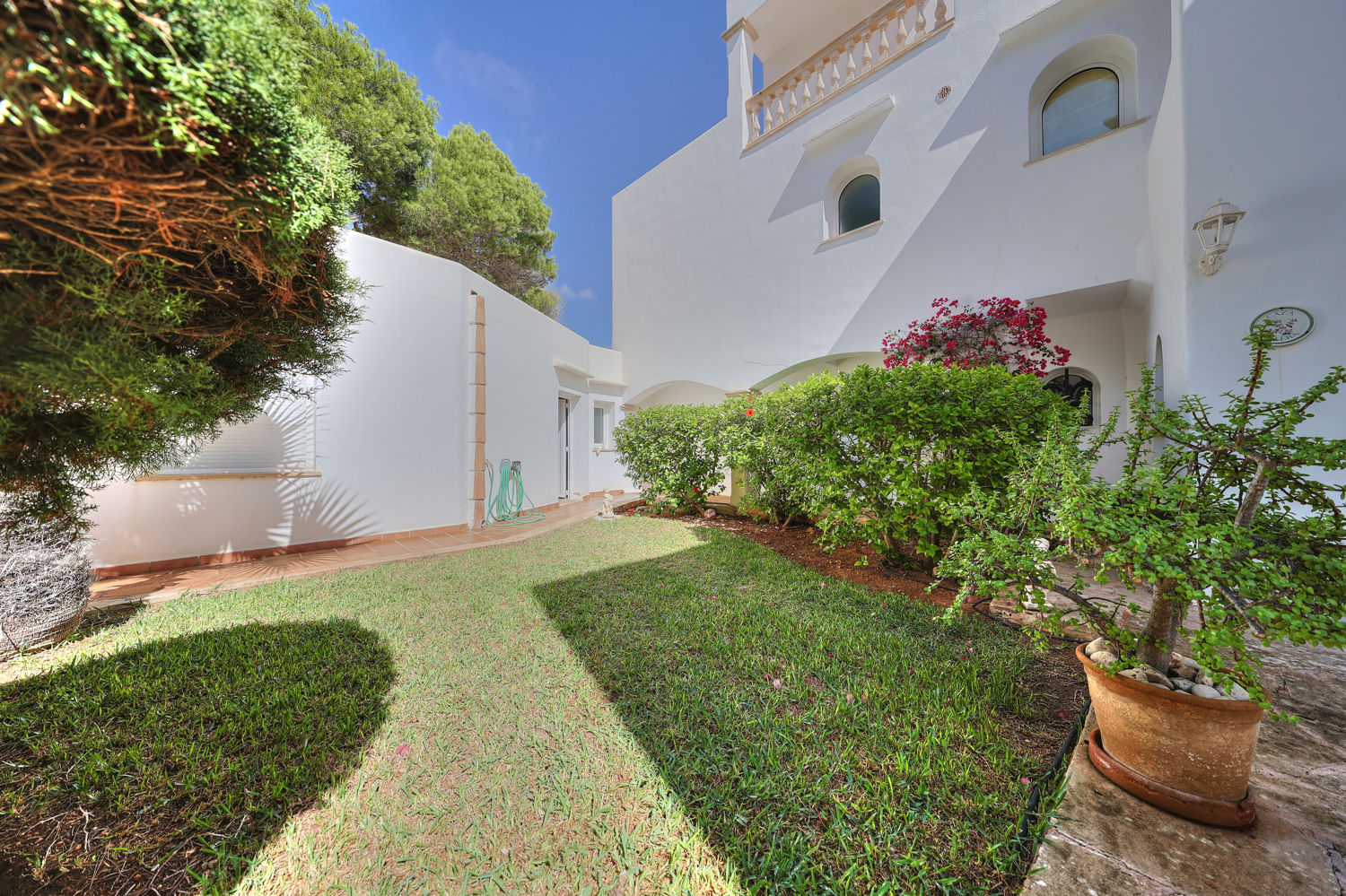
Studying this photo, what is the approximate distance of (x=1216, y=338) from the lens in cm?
340

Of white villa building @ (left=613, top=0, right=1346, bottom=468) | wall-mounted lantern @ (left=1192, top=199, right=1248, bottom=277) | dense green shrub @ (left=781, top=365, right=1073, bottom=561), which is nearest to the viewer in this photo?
white villa building @ (left=613, top=0, right=1346, bottom=468)

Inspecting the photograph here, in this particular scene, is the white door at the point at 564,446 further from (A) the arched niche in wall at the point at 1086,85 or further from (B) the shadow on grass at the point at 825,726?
(A) the arched niche in wall at the point at 1086,85

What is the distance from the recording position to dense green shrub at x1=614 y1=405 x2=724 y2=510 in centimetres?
745

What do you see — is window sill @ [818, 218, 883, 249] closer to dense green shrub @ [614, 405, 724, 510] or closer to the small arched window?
the small arched window

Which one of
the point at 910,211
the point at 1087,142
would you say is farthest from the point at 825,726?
the point at 910,211

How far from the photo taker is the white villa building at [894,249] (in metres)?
3.26

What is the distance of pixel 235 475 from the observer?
500cm

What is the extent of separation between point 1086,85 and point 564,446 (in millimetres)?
10278

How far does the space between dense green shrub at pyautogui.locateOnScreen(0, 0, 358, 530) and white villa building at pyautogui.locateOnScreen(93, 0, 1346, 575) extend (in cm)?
421

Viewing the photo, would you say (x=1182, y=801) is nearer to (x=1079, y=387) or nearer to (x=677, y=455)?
(x=1079, y=387)

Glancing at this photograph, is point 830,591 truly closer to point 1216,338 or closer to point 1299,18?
point 1216,338

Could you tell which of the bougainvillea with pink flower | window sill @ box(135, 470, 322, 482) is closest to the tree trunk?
the bougainvillea with pink flower

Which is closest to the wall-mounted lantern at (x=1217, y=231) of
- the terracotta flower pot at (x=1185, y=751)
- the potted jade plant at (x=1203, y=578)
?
the potted jade plant at (x=1203, y=578)

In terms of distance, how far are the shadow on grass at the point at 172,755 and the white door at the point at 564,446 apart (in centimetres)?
712
